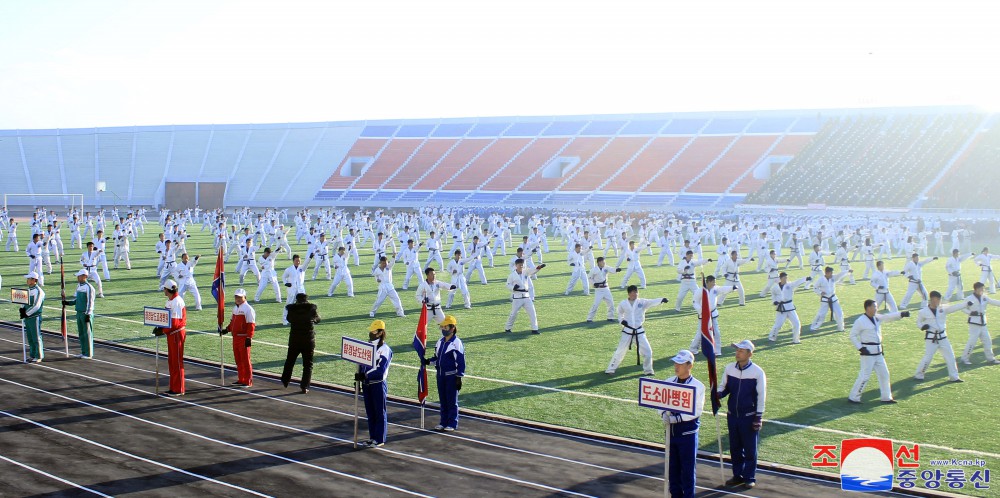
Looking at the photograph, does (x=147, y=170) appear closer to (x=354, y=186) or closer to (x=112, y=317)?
(x=354, y=186)

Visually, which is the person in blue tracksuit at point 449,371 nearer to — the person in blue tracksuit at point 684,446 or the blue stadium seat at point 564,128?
the person in blue tracksuit at point 684,446

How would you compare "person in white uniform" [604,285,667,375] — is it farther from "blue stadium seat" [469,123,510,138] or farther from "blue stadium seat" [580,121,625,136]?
"blue stadium seat" [469,123,510,138]

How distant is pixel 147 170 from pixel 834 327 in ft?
265

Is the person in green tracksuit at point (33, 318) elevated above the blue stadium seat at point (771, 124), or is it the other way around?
the blue stadium seat at point (771, 124)

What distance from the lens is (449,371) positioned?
12445 mm

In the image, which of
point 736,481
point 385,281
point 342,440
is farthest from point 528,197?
point 736,481

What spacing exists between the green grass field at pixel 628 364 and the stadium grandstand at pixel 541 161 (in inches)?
1668

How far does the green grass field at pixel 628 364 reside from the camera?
12570 mm

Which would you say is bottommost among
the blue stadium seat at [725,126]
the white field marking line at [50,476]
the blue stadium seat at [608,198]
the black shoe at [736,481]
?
the black shoe at [736,481]

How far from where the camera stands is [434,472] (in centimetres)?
1079

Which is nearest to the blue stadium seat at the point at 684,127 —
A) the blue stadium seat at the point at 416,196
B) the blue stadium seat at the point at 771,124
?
the blue stadium seat at the point at 771,124
